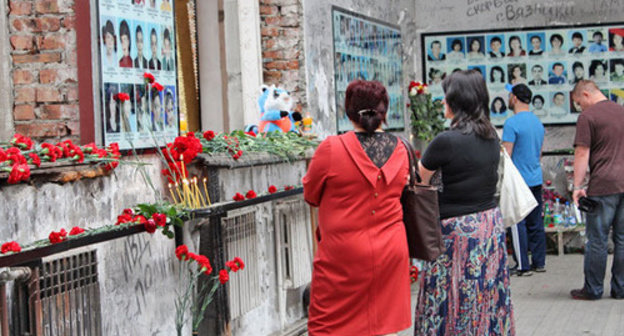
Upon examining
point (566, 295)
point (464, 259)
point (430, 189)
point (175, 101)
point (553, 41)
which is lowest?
point (566, 295)

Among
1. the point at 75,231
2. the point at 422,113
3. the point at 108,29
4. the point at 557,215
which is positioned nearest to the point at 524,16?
the point at 422,113

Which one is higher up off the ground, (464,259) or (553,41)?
(553,41)

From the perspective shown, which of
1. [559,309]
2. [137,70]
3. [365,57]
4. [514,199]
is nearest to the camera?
[137,70]

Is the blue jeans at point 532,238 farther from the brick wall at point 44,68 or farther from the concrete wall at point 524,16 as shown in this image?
the brick wall at point 44,68

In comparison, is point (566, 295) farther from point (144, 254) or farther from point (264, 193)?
point (144, 254)

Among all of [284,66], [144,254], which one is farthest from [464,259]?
[284,66]

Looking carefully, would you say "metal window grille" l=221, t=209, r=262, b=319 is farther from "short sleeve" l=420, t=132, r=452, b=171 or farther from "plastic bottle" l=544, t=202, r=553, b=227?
"plastic bottle" l=544, t=202, r=553, b=227

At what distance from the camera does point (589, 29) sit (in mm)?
12273

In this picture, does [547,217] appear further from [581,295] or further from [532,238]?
[581,295]

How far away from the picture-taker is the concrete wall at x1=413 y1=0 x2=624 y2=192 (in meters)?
12.3

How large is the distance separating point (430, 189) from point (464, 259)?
491 millimetres

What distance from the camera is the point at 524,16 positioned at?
12.6m

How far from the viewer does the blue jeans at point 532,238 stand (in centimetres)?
965

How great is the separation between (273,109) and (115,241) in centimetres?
273
